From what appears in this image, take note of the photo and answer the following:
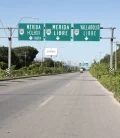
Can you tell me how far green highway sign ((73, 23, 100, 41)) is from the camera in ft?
148

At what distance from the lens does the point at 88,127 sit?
10.5m

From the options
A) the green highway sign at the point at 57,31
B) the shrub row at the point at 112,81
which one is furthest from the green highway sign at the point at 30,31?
the shrub row at the point at 112,81

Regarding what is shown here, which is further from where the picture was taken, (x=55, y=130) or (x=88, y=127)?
(x=88, y=127)

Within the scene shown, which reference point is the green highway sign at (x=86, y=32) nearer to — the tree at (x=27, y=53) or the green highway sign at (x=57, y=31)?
the green highway sign at (x=57, y=31)

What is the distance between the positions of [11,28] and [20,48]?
117072mm

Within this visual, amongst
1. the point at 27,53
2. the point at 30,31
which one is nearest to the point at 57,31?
the point at 30,31

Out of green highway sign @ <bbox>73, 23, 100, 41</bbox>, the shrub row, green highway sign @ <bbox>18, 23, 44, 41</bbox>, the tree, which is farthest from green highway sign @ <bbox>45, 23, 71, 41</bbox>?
the tree

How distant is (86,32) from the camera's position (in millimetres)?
45344

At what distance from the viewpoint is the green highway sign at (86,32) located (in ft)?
148

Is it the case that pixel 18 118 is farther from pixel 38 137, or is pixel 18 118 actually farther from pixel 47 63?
pixel 47 63

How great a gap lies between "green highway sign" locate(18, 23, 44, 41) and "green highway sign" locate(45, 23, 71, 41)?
759 millimetres

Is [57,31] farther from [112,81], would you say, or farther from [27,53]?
[27,53]

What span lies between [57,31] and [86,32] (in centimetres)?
366

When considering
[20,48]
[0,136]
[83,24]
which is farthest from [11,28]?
[20,48]
